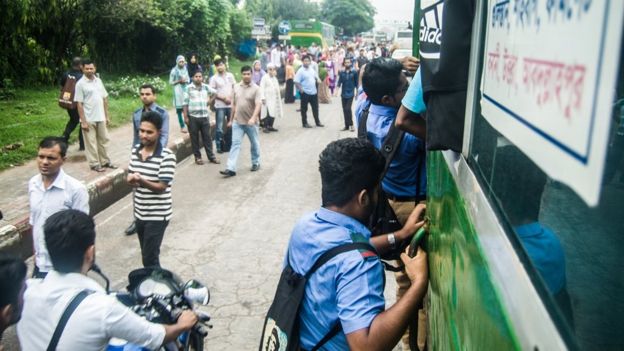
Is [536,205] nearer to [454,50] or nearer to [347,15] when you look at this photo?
[454,50]

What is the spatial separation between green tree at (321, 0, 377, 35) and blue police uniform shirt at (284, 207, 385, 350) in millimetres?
82892

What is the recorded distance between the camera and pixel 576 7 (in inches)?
26.9

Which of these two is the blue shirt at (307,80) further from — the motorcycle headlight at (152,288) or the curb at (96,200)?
the motorcycle headlight at (152,288)

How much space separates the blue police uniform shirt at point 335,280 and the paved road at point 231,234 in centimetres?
219

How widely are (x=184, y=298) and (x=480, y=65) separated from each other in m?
2.02

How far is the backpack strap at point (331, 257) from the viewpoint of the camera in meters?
1.76

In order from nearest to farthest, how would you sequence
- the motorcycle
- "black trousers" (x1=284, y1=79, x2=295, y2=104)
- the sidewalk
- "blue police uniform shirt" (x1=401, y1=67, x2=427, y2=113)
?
"blue police uniform shirt" (x1=401, y1=67, x2=427, y2=113)
the motorcycle
the sidewalk
"black trousers" (x1=284, y1=79, x2=295, y2=104)

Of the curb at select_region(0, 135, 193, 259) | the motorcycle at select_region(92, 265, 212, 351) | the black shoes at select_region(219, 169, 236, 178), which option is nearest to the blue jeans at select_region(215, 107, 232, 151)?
the curb at select_region(0, 135, 193, 259)

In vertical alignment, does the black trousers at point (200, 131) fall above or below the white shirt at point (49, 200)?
below

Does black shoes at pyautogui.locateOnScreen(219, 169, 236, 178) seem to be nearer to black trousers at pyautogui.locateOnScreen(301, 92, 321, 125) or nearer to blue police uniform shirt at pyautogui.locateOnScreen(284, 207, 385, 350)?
black trousers at pyautogui.locateOnScreen(301, 92, 321, 125)

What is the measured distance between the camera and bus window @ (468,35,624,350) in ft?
3.20

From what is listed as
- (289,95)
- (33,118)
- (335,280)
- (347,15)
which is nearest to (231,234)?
(335,280)

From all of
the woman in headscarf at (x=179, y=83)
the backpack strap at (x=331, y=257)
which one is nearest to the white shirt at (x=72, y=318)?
the backpack strap at (x=331, y=257)

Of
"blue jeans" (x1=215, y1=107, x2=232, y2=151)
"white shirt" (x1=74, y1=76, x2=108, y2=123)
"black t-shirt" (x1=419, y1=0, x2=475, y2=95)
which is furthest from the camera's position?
"blue jeans" (x1=215, y1=107, x2=232, y2=151)
